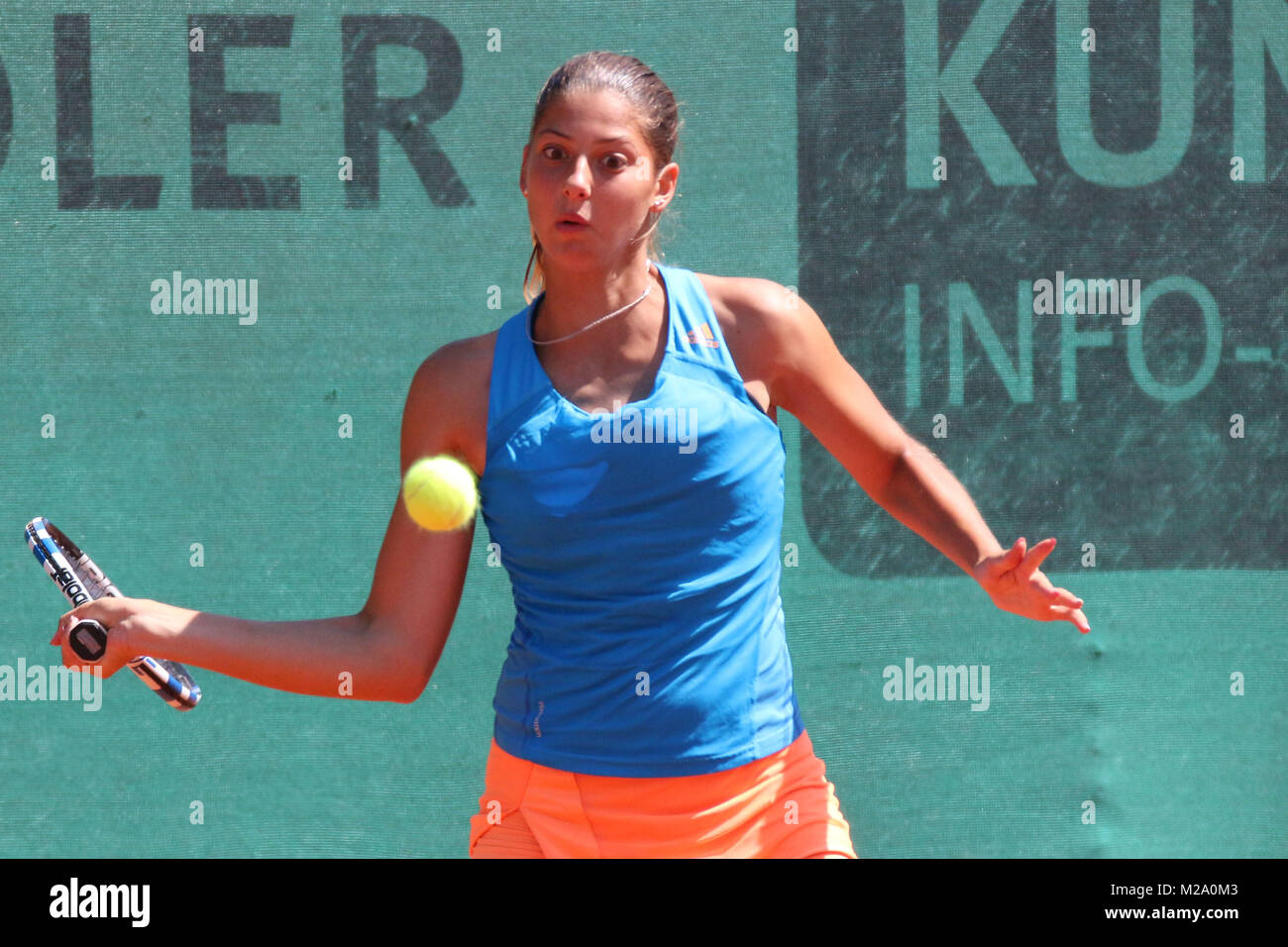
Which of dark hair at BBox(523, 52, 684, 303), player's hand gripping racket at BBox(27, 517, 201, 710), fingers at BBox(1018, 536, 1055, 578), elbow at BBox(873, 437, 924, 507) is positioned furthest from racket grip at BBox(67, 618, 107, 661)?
fingers at BBox(1018, 536, 1055, 578)

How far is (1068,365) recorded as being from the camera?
133 inches

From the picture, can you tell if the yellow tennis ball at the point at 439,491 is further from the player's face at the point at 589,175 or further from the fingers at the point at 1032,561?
the fingers at the point at 1032,561

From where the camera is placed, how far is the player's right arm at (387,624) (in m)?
1.96

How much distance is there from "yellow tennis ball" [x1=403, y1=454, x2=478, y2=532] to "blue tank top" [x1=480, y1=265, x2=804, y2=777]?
0.04 meters

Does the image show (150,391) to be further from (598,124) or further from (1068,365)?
(1068,365)

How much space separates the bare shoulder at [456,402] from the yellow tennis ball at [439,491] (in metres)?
A: 0.02

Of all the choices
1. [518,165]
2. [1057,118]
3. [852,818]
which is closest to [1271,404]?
[1057,118]

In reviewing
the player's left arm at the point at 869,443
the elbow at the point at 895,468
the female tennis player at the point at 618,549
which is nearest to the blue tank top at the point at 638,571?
the female tennis player at the point at 618,549

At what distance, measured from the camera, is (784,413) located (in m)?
3.37

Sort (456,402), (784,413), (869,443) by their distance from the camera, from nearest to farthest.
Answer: (456,402)
(869,443)
(784,413)

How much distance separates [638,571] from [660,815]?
330 millimetres

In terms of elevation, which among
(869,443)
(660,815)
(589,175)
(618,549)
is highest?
(589,175)

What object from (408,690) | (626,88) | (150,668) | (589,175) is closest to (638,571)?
(408,690)

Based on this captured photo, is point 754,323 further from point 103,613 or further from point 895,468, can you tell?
point 103,613
